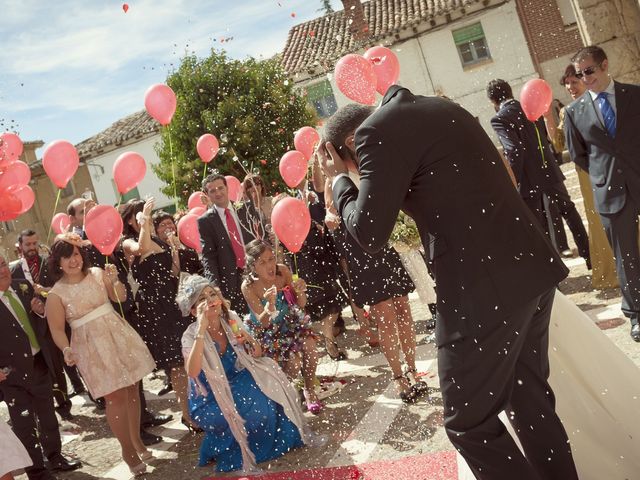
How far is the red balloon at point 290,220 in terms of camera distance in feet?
19.1

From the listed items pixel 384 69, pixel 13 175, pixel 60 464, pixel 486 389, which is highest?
pixel 13 175

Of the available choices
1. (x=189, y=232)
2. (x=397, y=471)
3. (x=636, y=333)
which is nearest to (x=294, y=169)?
(x=189, y=232)

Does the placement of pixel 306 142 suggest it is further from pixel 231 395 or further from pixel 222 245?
pixel 231 395

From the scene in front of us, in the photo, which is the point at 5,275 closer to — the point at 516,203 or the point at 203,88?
the point at 516,203

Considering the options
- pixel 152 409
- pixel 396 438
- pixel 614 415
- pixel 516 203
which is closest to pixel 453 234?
pixel 516 203

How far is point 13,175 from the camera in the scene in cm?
646

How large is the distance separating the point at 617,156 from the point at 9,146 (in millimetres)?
5060

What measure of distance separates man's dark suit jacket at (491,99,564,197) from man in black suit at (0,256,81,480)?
4.79 metres

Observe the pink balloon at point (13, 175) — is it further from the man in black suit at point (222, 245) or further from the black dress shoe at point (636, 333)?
the black dress shoe at point (636, 333)

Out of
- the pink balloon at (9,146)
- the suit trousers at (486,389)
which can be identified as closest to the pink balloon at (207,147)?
the pink balloon at (9,146)

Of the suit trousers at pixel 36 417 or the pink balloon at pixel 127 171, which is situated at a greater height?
the pink balloon at pixel 127 171

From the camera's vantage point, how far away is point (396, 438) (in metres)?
4.65

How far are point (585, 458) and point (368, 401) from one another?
2515mm

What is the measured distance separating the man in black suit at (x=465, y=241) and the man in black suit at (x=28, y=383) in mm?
4154
